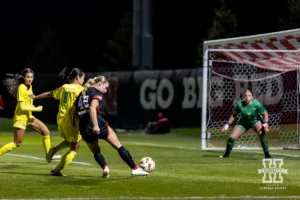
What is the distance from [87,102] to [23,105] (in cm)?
360

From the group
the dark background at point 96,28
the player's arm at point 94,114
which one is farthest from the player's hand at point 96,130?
the dark background at point 96,28

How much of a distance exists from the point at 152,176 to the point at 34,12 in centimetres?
4830

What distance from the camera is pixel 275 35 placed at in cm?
2194

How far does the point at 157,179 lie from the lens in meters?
14.6

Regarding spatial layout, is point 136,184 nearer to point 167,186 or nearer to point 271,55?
point 167,186

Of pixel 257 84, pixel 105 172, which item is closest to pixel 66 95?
pixel 105 172

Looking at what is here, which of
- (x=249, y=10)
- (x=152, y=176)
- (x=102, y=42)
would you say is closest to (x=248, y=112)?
(x=152, y=176)

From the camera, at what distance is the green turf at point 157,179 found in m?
12.7

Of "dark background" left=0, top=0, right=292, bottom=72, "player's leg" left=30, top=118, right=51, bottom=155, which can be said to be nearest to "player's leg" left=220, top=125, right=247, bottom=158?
"player's leg" left=30, top=118, right=51, bottom=155

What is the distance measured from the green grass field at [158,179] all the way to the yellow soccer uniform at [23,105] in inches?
32.4

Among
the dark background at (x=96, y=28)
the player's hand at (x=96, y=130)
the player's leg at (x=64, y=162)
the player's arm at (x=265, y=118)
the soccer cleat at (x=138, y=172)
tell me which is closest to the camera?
the player's hand at (x=96, y=130)

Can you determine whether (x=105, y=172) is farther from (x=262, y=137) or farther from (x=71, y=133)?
(x=262, y=137)

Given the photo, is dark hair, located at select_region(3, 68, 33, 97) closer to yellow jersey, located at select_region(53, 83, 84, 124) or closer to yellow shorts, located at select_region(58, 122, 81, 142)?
yellow jersey, located at select_region(53, 83, 84, 124)

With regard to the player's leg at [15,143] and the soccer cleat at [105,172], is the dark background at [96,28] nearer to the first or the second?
the player's leg at [15,143]
